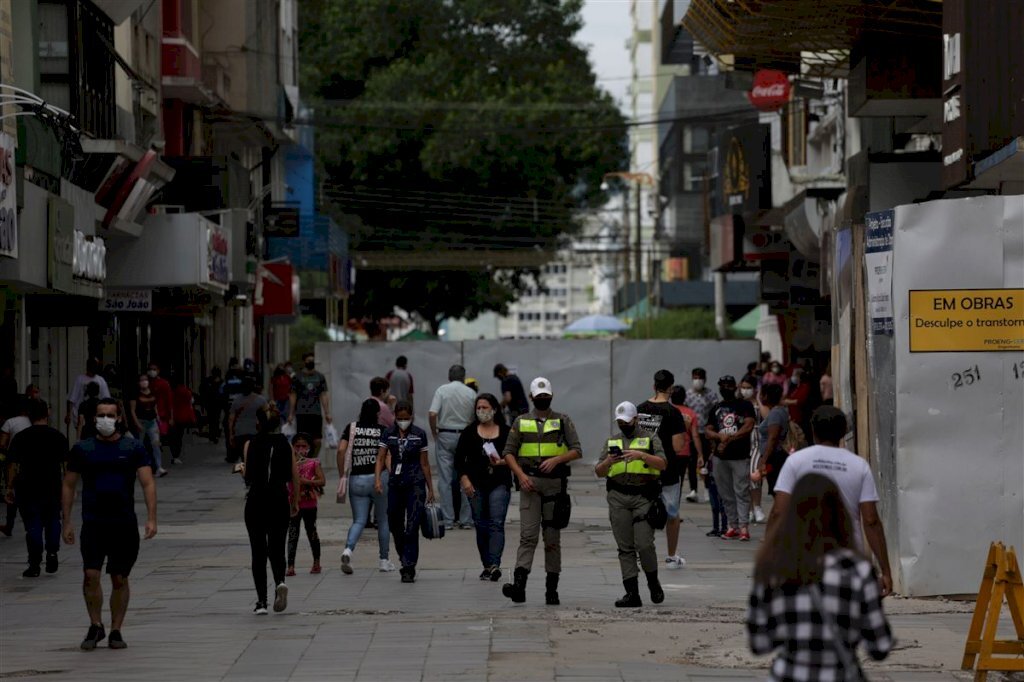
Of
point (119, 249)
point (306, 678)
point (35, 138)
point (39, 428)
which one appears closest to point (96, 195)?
point (119, 249)

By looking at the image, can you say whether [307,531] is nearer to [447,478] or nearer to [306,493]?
[306,493]

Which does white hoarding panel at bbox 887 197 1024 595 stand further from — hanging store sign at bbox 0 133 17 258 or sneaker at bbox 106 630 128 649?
hanging store sign at bbox 0 133 17 258

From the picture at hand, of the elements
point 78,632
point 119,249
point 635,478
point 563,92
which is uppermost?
point 563,92

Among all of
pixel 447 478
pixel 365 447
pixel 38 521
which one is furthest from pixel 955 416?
pixel 447 478

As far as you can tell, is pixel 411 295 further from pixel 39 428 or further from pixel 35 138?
pixel 39 428

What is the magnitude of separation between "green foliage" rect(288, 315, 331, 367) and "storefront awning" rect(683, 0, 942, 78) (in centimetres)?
4508

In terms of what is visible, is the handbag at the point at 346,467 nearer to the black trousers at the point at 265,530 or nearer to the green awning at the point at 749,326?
the black trousers at the point at 265,530

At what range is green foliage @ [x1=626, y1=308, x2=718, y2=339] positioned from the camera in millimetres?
70312

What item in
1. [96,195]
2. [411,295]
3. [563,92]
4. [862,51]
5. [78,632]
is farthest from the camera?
[411,295]

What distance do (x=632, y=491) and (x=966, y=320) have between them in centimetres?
274

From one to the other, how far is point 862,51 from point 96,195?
12.7 meters

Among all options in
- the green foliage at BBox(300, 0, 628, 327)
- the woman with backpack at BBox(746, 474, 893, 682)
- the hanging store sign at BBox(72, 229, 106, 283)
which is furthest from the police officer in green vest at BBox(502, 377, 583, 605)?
the green foliage at BBox(300, 0, 628, 327)

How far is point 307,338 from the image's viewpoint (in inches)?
2985

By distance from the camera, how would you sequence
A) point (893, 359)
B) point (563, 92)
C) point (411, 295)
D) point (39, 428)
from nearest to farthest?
1. point (893, 359)
2. point (39, 428)
3. point (563, 92)
4. point (411, 295)
